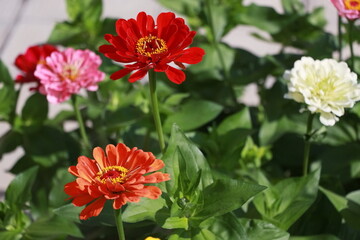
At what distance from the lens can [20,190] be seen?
741mm

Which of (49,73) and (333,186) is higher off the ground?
(49,73)

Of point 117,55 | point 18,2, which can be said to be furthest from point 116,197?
point 18,2

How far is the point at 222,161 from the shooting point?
79 cm

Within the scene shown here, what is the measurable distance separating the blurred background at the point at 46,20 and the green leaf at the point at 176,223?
1.09 metres

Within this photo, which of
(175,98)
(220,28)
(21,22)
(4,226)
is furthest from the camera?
(21,22)

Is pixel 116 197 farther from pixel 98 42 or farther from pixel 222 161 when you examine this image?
pixel 98 42

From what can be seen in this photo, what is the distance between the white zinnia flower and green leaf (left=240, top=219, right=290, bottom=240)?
12 cm

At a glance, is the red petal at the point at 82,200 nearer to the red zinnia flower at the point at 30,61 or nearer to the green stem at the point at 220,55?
the red zinnia flower at the point at 30,61

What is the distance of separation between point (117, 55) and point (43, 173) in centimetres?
41

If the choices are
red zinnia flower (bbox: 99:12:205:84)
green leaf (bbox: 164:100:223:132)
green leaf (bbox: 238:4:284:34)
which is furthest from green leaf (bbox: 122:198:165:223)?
green leaf (bbox: 238:4:284:34)

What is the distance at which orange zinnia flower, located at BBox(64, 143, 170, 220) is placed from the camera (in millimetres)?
483

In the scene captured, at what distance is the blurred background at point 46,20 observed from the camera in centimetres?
172

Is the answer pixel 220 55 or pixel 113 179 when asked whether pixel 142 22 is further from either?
pixel 220 55

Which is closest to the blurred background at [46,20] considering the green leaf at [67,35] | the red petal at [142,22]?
the green leaf at [67,35]
